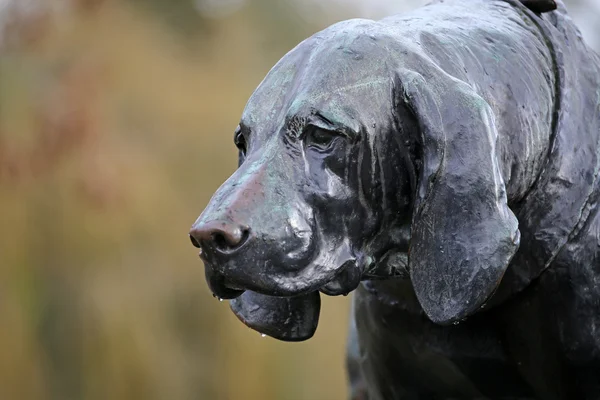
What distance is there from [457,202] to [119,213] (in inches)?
115

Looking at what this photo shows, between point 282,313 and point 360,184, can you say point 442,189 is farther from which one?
point 282,313

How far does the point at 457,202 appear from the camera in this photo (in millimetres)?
1119

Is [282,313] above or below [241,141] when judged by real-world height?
below

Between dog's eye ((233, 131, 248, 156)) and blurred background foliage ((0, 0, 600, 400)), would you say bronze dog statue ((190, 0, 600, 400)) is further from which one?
blurred background foliage ((0, 0, 600, 400))

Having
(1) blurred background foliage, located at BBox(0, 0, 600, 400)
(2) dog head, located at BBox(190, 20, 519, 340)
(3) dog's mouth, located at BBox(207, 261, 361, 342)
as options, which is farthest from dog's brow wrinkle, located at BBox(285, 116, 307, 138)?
(1) blurred background foliage, located at BBox(0, 0, 600, 400)

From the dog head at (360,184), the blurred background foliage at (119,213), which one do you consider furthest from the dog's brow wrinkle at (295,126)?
the blurred background foliage at (119,213)

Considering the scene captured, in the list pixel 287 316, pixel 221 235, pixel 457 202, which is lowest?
pixel 287 316

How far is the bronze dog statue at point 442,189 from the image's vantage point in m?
1.09

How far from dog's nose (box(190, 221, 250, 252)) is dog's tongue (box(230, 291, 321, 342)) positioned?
11.4 inches

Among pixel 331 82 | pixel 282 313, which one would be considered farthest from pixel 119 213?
pixel 331 82

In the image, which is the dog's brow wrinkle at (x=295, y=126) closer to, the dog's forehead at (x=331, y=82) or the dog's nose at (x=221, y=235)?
the dog's forehead at (x=331, y=82)

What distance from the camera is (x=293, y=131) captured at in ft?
3.63

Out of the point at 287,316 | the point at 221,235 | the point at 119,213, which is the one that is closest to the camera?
the point at 221,235

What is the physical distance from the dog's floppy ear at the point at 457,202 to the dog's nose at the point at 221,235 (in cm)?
25
